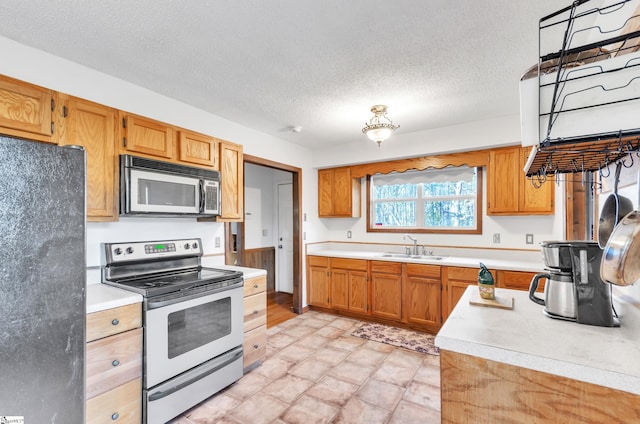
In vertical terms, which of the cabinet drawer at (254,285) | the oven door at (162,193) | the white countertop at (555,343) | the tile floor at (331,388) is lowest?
the tile floor at (331,388)

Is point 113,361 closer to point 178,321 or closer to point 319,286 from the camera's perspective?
Result: point 178,321

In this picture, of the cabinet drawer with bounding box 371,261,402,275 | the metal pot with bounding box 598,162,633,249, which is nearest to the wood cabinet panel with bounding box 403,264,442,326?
the cabinet drawer with bounding box 371,261,402,275

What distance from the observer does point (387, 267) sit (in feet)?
12.1

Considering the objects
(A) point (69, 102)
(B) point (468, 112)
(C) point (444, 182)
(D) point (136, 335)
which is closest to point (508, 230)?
(C) point (444, 182)

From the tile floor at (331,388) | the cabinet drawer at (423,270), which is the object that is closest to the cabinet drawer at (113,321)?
the tile floor at (331,388)

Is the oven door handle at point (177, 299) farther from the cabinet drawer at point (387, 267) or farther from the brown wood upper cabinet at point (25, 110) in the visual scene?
the cabinet drawer at point (387, 267)

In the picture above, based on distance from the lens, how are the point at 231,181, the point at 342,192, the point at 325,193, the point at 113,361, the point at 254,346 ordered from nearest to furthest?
the point at 113,361
the point at 254,346
the point at 231,181
the point at 342,192
the point at 325,193

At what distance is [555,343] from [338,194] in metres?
3.56

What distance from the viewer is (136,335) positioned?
5.99ft

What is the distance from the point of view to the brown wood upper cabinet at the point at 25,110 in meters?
1.66

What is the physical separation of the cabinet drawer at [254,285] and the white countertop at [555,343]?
1.82 metres

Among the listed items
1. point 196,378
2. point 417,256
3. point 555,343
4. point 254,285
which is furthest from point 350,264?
point 555,343

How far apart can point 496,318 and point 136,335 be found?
1.99 meters

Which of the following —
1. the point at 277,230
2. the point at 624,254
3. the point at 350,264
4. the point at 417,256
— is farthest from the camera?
the point at 277,230
